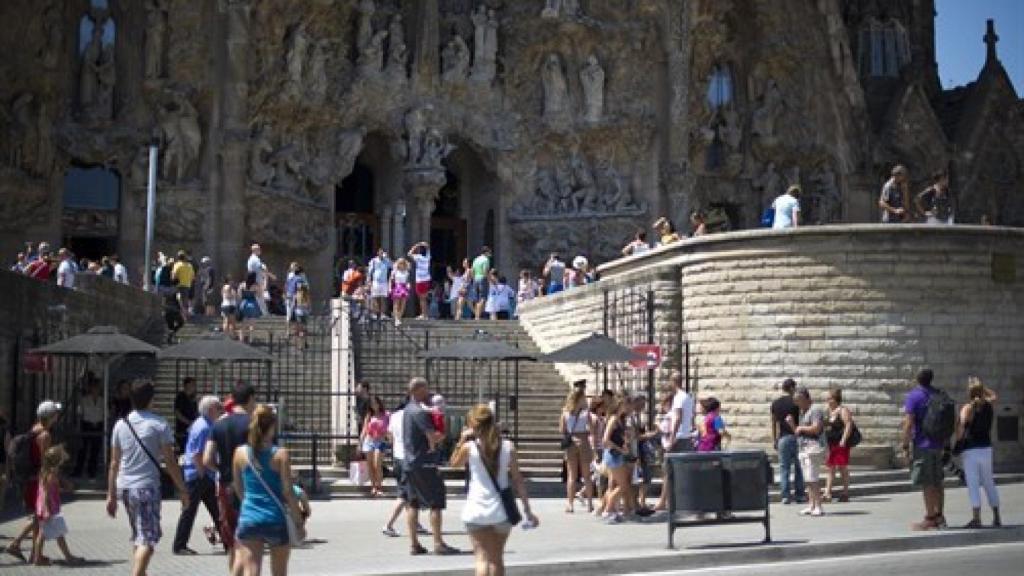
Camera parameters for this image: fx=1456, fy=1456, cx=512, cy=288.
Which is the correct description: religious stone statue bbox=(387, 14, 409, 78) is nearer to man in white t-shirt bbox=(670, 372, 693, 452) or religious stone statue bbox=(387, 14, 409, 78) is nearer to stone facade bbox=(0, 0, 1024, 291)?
stone facade bbox=(0, 0, 1024, 291)

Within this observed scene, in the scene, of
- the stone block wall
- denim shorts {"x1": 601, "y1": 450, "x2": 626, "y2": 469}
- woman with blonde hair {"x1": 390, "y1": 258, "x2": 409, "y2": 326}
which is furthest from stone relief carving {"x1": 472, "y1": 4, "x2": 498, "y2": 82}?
denim shorts {"x1": 601, "y1": 450, "x2": 626, "y2": 469}

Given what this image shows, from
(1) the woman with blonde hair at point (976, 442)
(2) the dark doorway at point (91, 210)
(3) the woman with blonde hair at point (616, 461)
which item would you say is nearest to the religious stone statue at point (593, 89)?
(2) the dark doorway at point (91, 210)

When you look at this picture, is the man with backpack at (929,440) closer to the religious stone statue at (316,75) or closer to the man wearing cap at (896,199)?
the man wearing cap at (896,199)

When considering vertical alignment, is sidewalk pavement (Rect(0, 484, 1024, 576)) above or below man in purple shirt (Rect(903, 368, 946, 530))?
below

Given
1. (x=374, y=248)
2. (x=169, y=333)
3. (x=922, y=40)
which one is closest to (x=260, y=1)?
(x=374, y=248)

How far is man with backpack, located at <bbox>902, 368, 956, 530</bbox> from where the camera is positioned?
15.2 m

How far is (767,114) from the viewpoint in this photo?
129 feet

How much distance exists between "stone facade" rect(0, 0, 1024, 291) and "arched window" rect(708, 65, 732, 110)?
5 cm

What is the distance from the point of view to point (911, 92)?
1640 inches

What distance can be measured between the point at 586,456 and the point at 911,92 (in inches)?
1056

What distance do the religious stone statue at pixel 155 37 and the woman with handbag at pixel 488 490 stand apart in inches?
1003

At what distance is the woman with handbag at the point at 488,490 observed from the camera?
948cm

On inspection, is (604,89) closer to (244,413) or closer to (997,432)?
(997,432)

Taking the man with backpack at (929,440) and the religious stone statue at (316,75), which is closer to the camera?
the man with backpack at (929,440)
